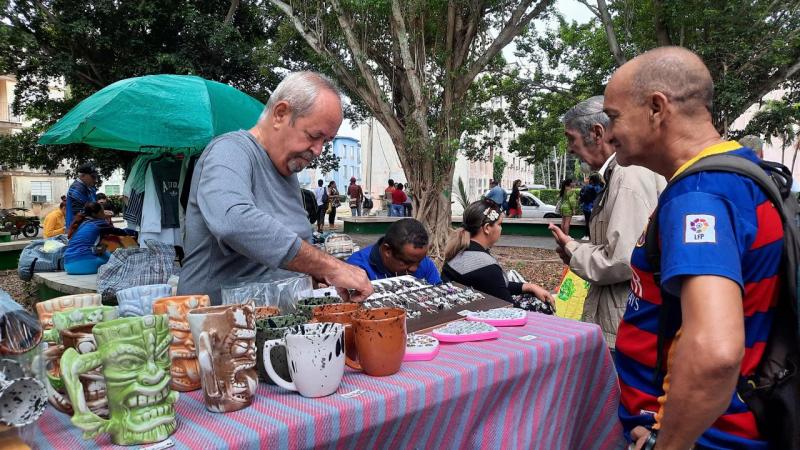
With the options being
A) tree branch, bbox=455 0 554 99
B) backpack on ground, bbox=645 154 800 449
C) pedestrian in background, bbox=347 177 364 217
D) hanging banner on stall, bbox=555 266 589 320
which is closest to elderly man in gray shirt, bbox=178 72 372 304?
backpack on ground, bbox=645 154 800 449

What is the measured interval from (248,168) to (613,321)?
5.54 feet

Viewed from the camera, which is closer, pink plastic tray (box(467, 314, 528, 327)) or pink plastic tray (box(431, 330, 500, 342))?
pink plastic tray (box(431, 330, 500, 342))

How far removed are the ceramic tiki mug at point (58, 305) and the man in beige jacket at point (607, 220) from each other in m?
1.79

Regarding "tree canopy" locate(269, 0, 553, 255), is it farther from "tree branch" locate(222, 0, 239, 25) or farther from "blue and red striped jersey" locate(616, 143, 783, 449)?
"blue and red striped jersey" locate(616, 143, 783, 449)

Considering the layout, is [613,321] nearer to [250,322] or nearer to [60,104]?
[250,322]

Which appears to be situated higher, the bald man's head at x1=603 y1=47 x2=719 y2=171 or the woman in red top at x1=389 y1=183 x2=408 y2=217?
the bald man's head at x1=603 y1=47 x2=719 y2=171

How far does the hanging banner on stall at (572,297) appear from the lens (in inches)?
152

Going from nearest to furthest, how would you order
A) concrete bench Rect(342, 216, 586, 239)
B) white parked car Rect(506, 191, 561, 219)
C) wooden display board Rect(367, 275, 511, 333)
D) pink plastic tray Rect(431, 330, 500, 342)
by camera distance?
pink plastic tray Rect(431, 330, 500, 342) < wooden display board Rect(367, 275, 511, 333) < concrete bench Rect(342, 216, 586, 239) < white parked car Rect(506, 191, 561, 219)

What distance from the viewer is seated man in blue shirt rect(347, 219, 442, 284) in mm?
2715

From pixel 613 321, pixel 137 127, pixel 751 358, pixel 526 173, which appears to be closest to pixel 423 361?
pixel 751 358

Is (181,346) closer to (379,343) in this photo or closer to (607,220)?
(379,343)

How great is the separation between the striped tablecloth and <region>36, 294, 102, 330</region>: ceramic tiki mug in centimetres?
23

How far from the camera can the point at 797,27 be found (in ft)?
32.9

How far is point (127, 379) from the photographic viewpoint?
0.92 meters
